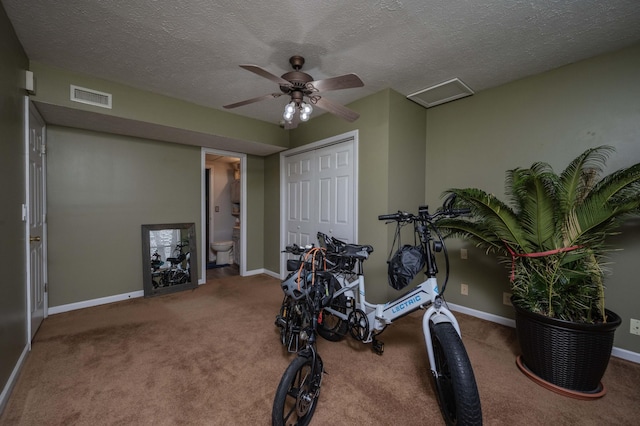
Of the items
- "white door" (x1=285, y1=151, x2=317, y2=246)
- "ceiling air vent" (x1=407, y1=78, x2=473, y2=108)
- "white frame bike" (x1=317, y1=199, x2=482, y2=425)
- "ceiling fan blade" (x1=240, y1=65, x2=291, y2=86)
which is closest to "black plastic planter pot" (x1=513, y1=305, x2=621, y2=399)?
"white frame bike" (x1=317, y1=199, x2=482, y2=425)

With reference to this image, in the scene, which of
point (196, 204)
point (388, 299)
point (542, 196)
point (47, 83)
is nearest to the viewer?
point (542, 196)

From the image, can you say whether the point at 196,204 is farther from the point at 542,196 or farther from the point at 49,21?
the point at 542,196

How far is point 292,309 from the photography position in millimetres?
1981

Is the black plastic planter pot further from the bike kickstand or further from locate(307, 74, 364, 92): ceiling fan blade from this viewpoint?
locate(307, 74, 364, 92): ceiling fan blade

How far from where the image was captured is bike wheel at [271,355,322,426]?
4.14ft

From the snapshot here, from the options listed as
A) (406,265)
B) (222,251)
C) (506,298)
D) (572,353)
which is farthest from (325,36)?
(222,251)

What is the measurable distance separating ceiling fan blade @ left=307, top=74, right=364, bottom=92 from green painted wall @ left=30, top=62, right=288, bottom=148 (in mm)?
1930

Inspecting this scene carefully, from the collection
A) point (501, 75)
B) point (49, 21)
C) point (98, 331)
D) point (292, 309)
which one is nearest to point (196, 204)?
point (98, 331)

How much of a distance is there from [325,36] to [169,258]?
11.1 ft

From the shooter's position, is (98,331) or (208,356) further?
(98,331)

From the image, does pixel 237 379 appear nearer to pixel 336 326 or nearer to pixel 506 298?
pixel 336 326

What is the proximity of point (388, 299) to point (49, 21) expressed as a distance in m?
3.65

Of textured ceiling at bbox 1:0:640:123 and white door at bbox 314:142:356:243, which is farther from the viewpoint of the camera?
white door at bbox 314:142:356:243

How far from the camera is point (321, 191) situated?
366 cm
